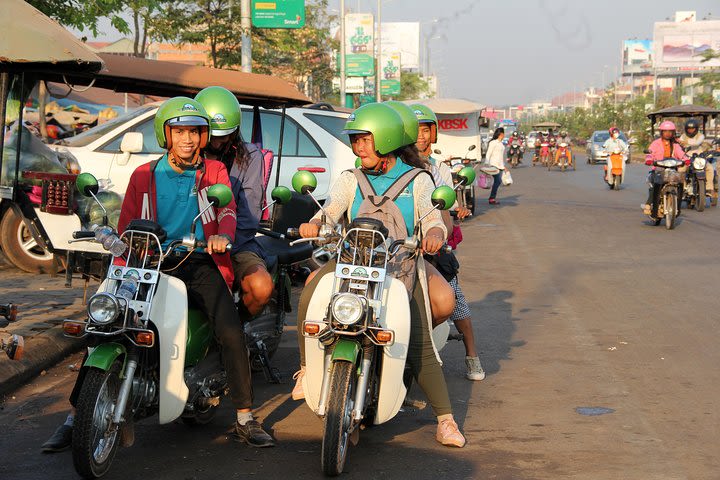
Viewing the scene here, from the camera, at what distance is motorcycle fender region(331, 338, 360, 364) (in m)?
4.68

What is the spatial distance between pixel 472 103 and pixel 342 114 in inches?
634

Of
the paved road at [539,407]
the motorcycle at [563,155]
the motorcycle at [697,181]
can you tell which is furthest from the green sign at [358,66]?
Answer: the paved road at [539,407]

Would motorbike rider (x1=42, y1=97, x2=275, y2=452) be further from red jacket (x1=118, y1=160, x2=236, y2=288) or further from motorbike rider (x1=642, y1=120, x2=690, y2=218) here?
motorbike rider (x1=642, y1=120, x2=690, y2=218)

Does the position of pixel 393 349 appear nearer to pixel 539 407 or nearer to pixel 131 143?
pixel 539 407

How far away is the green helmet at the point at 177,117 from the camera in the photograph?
5.28m

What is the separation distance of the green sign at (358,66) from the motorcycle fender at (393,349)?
43433 mm

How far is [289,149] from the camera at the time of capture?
12062mm

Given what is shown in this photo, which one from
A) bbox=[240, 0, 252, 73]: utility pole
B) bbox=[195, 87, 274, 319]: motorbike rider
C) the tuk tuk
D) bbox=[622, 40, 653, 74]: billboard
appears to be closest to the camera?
bbox=[195, 87, 274, 319]: motorbike rider

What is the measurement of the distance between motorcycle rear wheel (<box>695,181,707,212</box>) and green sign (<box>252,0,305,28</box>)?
804cm

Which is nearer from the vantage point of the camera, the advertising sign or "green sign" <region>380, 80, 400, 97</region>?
"green sign" <region>380, 80, 400, 97</region>

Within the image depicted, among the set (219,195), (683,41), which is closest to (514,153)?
(219,195)

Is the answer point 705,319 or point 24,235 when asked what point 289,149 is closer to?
point 24,235

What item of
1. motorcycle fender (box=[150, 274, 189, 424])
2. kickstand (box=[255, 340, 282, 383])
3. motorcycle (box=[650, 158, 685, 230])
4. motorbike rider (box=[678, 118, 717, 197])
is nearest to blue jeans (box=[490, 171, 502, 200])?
motorbike rider (box=[678, 118, 717, 197])

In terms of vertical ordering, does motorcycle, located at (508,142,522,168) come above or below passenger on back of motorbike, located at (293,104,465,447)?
below
